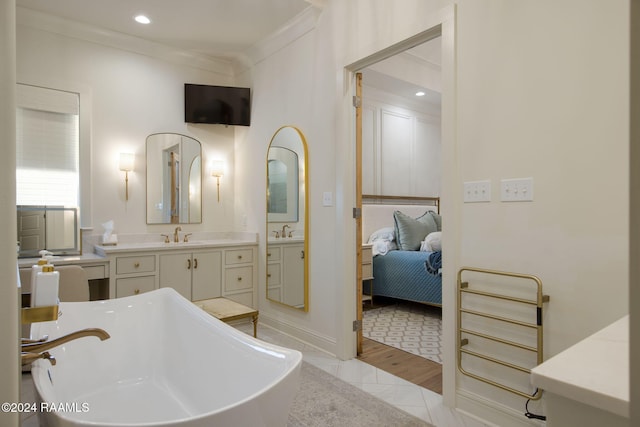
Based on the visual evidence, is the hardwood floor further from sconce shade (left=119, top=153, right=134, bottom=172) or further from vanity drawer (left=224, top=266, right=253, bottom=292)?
sconce shade (left=119, top=153, right=134, bottom=172)

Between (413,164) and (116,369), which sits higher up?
(413,164)

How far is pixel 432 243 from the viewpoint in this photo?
162 inches

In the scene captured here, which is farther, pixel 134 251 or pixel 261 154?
pixel 261 154

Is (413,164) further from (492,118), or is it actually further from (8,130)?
(8,130)

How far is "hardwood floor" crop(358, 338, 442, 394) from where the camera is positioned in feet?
8.16

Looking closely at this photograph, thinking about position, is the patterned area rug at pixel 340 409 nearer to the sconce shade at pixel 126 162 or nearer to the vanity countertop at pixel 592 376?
the vanity countertop at pixel 592 376

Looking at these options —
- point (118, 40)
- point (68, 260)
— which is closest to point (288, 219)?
point (68, 260)

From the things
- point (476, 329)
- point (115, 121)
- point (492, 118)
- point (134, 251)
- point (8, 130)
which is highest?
point (115, 121)

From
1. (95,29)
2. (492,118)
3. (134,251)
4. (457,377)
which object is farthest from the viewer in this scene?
(95,29)

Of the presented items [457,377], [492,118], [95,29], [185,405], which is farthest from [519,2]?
[95,29]

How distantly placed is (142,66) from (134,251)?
6.33 feet

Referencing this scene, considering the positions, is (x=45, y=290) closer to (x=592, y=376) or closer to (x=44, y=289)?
(x=44, y=289)

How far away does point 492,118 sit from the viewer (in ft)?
6.45

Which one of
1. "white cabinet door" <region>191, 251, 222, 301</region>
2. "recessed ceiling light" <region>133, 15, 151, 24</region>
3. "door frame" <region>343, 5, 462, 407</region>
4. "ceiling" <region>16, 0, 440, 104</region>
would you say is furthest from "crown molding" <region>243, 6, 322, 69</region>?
"white cabinet door" <region>191, 251, 222, 301</region>
